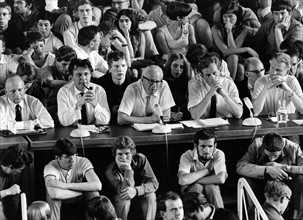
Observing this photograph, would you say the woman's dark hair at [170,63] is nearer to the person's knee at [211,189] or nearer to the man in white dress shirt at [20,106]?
the man in white dress shirt at [20,106]

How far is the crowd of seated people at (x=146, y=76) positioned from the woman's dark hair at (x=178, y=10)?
0.01m

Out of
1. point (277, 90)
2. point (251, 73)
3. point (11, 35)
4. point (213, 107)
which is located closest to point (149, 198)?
point (213, 107)

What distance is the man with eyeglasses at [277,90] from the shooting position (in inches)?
334

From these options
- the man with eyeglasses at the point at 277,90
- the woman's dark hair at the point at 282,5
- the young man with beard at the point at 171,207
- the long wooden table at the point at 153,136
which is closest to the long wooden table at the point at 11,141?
the long wooden table at the point at 153,136

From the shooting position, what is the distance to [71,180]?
24.5 ft

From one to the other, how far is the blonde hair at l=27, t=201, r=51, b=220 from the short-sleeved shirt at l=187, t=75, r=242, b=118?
6.97 ft

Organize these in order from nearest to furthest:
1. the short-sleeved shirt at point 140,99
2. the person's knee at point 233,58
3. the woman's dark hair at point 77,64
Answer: the woman's dark hair at point 77,64 < the short-sleeved shirt at point 140,99 < the person's knee at point 233,58

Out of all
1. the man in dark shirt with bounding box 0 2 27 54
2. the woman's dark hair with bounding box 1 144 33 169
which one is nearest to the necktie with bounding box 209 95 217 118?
the woman's dark hair with bounding box 1 144 33 169

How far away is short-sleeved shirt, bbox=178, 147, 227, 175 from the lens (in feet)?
25.2

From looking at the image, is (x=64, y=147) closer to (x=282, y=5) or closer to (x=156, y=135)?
(x=156, y=135)

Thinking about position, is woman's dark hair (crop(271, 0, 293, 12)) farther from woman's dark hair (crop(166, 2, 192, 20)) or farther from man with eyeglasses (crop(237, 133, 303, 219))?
man with eyeglasses (crop(237, 133, 303, 219))

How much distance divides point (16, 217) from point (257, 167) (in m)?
2.10

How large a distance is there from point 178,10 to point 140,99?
66.4 inches

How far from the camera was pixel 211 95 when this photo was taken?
833 centimetres
